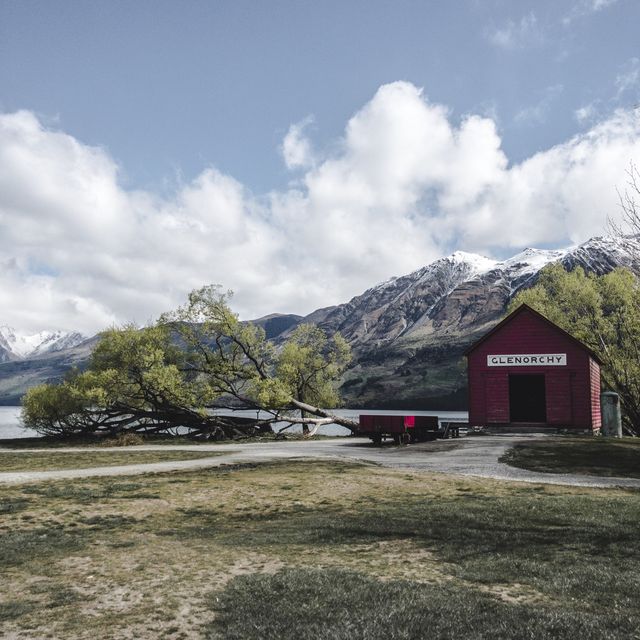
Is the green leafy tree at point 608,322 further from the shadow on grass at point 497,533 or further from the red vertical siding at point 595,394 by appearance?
the shadow on grass at point 497,533

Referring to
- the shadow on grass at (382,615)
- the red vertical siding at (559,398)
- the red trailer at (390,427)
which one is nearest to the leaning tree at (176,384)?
the red trailer at (390,427)

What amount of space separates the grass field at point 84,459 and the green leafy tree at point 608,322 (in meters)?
34.9

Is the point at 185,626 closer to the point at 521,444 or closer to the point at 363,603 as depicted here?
the point at 363,603

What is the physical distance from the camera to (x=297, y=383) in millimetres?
56125

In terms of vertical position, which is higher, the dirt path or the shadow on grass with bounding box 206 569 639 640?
the shadow on grass with bounding box 206 569 639 640

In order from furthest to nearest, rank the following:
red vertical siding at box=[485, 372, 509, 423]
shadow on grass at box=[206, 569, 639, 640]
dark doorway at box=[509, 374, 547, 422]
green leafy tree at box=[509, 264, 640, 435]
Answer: green leafy tree at box=[509, 264, 640, 435], dark doorway at box=[509, 374, 547, 422], red vertical siding at box=[485, 372, 509, 423], shadow on grass at box=[206, 569, 639, 640]

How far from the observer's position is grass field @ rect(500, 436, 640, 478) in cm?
2358

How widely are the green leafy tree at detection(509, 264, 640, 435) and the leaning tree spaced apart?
79.1ft

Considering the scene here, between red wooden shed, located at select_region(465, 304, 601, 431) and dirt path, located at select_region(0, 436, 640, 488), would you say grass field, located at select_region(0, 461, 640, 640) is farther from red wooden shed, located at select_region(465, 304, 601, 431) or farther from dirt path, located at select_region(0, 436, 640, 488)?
red wooden shed, located at select_region(465, 304, 601, 431)

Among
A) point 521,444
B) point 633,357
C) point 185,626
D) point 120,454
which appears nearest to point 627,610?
point 185,626

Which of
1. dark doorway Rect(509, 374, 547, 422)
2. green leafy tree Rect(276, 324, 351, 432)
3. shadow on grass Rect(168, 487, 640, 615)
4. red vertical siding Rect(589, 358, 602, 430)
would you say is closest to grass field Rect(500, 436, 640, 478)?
shadow on grass Rect(168, 487, 640, 615)

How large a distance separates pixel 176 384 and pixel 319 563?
3665 cm

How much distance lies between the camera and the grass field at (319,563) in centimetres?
752

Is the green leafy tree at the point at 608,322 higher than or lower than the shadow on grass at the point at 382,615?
higher
